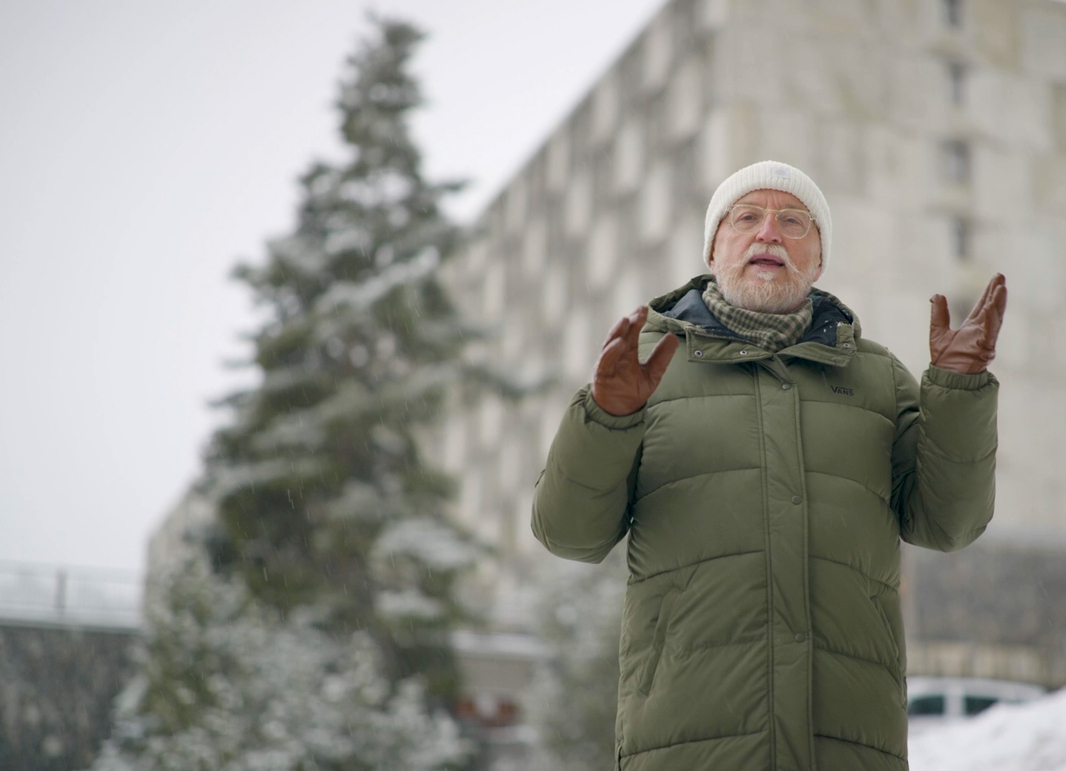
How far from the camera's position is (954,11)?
123ft

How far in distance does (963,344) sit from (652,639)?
102cm

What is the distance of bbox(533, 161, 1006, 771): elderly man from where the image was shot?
2.96 m

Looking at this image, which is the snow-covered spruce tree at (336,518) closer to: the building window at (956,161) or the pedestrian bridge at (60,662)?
the pedestrian bridge at (60,662)

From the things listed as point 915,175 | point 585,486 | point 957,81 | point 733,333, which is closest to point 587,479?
point 585,486

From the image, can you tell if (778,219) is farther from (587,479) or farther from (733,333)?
(587,479)

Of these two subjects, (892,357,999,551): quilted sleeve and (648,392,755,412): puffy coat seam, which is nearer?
(892,357,999,551): quilted sleeve

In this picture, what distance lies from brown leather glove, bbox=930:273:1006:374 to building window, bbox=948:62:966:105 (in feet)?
119

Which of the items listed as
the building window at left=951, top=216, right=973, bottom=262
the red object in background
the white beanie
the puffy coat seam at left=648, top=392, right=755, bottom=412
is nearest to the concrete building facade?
Answer: the building window at left=951, top=216, right=973, bottom=262

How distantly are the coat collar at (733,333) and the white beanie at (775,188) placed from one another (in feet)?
0.55

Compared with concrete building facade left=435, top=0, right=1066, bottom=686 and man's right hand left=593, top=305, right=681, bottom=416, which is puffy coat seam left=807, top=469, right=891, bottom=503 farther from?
concrete building facade left=435, top=0, right=1066, bottom=686

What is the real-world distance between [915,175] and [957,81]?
3473mm

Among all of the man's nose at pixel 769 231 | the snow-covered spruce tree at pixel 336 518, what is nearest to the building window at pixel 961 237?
the snow-covered spruce tree at pixel 336 518

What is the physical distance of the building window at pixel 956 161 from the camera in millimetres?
36406

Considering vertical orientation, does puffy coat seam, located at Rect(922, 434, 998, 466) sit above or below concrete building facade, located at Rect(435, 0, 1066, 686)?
below
